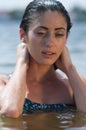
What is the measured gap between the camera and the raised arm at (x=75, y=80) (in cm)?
522

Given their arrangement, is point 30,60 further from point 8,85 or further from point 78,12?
point 78,12

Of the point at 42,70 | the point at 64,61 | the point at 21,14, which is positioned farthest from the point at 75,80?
the point at 21,14

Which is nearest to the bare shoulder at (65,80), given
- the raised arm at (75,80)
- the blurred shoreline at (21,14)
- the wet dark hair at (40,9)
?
the raised arm at (75,80)

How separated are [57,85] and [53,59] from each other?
452mm

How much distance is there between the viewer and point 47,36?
4.95m

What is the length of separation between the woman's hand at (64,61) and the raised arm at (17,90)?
13.0 inches

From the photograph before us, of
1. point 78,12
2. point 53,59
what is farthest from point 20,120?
point 78,12

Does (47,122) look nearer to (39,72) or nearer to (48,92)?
(48,92)

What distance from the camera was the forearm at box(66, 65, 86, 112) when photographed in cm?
522

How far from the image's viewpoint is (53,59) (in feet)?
16.5

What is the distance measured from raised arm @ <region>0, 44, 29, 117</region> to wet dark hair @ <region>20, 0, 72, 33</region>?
0.27 m

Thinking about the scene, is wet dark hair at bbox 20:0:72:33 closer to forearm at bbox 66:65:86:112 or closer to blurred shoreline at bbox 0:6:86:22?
forearm at bbox 66:65:86:112

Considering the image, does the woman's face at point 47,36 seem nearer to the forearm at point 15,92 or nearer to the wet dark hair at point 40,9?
the wet dark hair at point 40,9

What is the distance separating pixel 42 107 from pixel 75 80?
40cm
